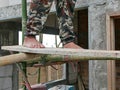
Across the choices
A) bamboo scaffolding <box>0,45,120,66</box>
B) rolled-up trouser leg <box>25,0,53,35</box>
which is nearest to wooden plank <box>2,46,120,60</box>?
bamboo scaffolding <box>0,45,120,66</box>

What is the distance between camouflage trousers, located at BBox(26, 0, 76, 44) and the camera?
87.1 inches

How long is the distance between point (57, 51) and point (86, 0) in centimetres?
156

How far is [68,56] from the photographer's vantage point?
6.67ft

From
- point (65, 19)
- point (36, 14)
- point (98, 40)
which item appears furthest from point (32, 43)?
point (98, 40)

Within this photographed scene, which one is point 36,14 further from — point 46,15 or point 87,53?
point 87,53

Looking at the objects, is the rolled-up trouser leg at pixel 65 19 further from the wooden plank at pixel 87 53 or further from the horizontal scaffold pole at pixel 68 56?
the wooden plank at pixel 87 53

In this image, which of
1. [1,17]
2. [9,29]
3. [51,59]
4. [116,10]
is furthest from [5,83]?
[51,59]

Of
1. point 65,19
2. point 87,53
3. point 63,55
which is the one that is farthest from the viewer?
point 65,19

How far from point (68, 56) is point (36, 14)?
433 mm

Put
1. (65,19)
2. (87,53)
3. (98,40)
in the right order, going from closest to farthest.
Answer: (87,53), (65,19), (98,40)

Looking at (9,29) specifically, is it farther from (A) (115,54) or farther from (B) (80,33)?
(A) (115,54)

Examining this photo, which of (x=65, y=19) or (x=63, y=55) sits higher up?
(x=65, y=19)

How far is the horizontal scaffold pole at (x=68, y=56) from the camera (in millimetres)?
1793

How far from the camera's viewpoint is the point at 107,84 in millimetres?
3133
